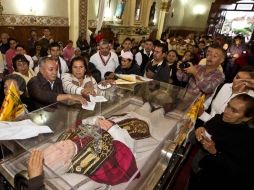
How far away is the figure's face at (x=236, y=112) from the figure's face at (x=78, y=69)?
154 cm

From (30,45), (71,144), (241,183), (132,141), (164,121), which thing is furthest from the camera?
(30,45)

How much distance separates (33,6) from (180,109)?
19.9 ft

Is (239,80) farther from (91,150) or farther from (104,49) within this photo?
(104,49)

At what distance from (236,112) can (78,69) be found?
162 cm

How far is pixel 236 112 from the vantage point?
142 cm

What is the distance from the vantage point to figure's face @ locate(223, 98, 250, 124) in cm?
140

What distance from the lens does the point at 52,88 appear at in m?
2.13

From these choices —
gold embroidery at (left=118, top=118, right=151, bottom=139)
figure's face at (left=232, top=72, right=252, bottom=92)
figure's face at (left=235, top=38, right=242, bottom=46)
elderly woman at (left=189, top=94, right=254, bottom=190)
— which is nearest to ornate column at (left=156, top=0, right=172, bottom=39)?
figure's face at (left=235, top=38, right=242, bottom=46)

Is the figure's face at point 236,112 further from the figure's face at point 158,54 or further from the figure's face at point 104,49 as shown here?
the figure's face at point 104,49

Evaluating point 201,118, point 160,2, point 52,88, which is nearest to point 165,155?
point 201,118

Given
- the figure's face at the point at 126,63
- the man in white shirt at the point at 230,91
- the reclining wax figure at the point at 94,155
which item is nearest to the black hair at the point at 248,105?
the man in white shirt at the point at 230,91

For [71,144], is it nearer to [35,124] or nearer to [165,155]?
[35,124]

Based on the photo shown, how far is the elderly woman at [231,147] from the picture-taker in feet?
4.47

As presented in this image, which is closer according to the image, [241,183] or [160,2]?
[241,183]
